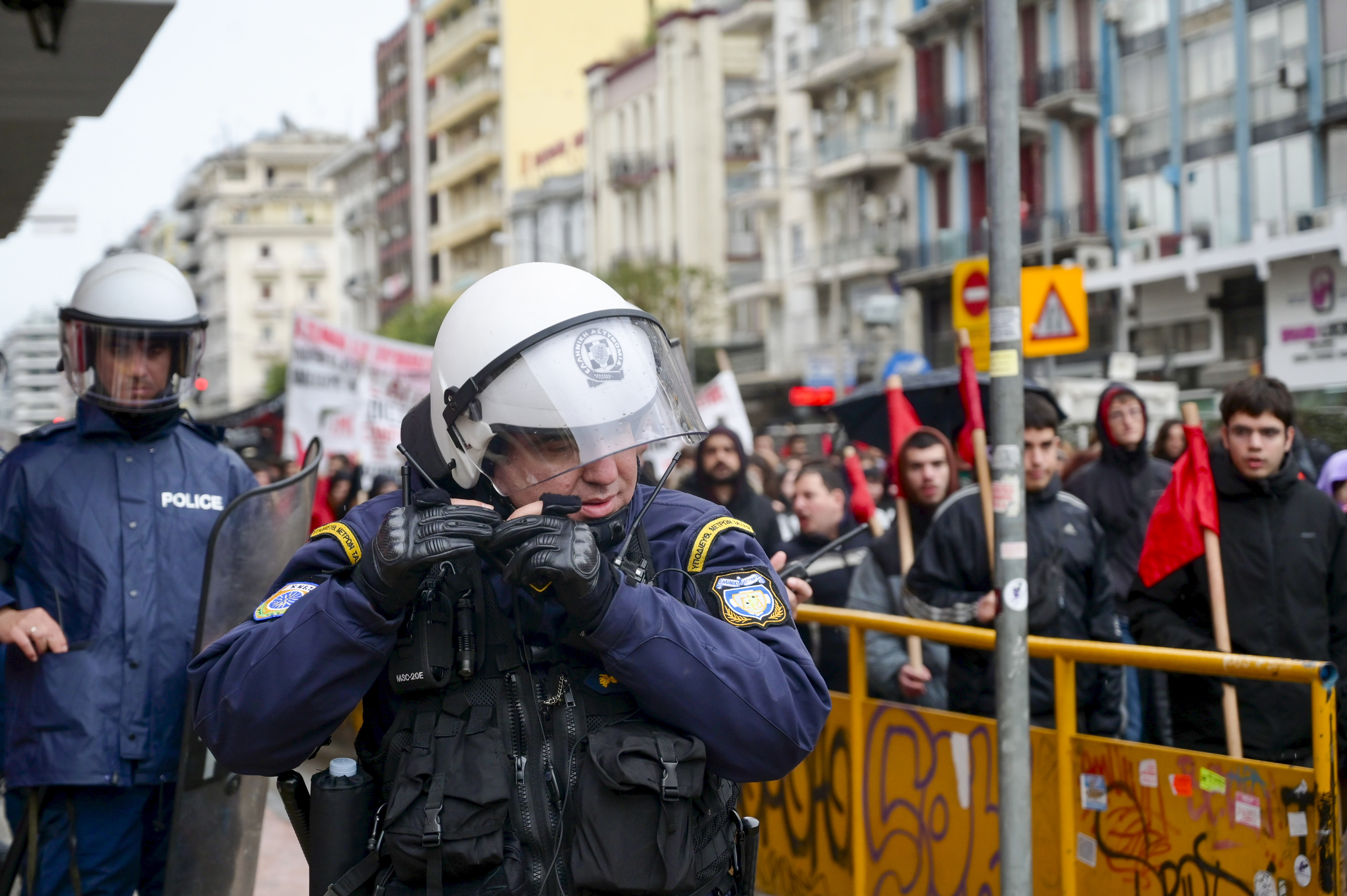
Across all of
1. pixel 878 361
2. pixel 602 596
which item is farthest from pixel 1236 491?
pixel 878 361

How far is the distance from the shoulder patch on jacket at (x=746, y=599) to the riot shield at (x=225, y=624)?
5.80 feet

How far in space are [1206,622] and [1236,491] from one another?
465 mm

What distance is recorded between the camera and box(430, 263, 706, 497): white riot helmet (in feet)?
8.09

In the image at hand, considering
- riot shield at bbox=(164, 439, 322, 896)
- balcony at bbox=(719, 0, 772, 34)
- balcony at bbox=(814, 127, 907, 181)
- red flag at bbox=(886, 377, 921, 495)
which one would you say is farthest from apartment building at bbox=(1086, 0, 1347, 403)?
riot shield at bbox=(164, 439, 322, 896)

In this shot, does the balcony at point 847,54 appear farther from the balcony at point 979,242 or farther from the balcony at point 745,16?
the balcony at point 979,242

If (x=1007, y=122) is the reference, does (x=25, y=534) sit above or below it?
below

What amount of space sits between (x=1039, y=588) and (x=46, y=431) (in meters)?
3.20

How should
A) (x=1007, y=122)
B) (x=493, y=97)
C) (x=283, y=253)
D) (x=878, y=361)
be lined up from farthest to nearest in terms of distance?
1. (x=283, y=253)
2. (x=493, y=97)
3. (x=878, y=361)
4. (x=1007, y=122)

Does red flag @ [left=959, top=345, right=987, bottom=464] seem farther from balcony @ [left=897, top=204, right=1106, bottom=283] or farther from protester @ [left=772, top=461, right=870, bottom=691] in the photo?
balcony @ [left=897, top=204, right=1106, bottom=283]

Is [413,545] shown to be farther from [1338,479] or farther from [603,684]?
[1338,479]

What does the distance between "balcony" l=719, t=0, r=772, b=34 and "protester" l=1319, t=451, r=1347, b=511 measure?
141 ft

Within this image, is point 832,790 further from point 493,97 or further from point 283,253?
point 283,253

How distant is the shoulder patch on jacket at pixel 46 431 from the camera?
3.99 meters

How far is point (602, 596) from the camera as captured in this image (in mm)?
2273
